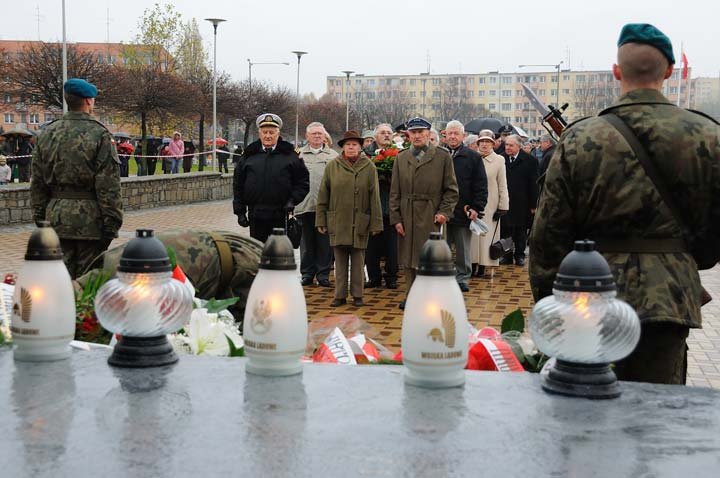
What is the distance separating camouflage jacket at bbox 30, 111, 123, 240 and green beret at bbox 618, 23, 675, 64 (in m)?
3.85

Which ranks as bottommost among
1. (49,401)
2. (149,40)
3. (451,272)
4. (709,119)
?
(49,401)

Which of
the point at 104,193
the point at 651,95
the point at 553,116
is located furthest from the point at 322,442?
the point at 553,116

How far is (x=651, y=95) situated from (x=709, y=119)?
0.78 feet

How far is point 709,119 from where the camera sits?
127 inches

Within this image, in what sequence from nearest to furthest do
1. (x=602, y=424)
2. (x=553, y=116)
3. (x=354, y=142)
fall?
(x=602, y=424)
(x=354, y=142)
(x=553, y=116)

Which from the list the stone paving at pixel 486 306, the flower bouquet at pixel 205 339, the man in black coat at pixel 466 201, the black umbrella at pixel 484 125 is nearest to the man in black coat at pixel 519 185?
the stone paving at pixel 486 306

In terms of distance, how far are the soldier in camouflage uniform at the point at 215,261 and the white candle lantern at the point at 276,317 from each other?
1966 millimetres

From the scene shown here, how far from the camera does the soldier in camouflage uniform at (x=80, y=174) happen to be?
5973 millimetres

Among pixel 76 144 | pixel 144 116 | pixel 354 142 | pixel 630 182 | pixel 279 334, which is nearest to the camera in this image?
pixel 279 334

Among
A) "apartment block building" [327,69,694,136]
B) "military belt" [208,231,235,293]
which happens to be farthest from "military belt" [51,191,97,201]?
"apartment block building" [327,69,694,136]

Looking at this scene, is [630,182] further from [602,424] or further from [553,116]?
[553,116]

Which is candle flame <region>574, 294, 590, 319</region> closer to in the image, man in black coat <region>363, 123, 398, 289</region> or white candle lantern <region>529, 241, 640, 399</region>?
white candle lantern <region>529, 241, 640, 399</region>

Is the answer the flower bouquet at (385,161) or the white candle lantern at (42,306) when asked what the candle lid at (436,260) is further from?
the flower bouquet at (385,161)

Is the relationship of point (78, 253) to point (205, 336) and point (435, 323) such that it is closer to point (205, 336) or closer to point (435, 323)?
point (205, 336)
